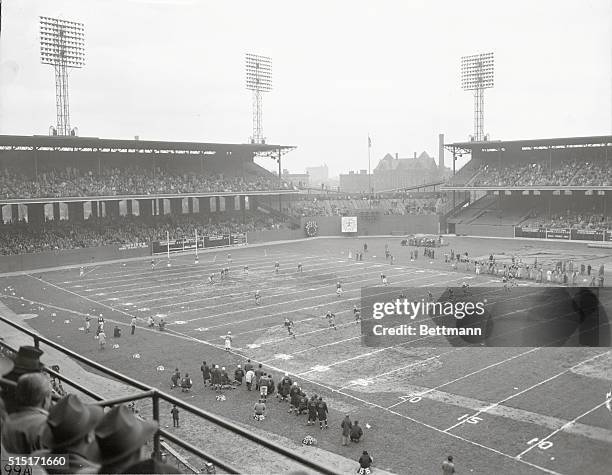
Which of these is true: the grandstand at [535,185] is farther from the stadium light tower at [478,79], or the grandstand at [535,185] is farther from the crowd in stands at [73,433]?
the crowd in stands at [73,433]

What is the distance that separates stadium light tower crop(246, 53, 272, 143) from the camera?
255ft

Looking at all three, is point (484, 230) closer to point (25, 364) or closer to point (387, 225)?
point (387, 225)

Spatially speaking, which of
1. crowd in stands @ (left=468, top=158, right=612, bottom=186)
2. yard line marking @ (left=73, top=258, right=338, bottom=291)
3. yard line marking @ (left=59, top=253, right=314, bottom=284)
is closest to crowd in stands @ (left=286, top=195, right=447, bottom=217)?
crowd in stands @ (left=468, top=158, right=612, bottom=186)

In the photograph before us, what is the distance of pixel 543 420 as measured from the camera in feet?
58.0

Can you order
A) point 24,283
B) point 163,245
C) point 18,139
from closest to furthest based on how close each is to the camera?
point 24,283 → point 18,139 → point 163,245

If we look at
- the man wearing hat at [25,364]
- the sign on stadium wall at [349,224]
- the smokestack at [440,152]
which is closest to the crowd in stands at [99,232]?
the sign on stadium wall at [349,224]

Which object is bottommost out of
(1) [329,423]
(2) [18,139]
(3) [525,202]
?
(1) [329,423]

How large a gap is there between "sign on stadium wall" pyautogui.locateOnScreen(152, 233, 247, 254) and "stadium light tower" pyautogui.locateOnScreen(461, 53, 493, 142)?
3573cm

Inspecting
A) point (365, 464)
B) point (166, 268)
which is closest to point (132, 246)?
point (166, 268)

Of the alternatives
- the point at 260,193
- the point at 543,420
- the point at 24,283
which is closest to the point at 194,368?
the point at 543,420

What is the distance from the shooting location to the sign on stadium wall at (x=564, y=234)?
6094 cm

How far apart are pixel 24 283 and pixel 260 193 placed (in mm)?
34238

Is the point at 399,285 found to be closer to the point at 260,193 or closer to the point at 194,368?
the point at 194,368

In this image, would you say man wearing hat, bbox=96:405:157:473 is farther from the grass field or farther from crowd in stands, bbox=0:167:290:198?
crowd in stands, bbox=0:167:290:198
